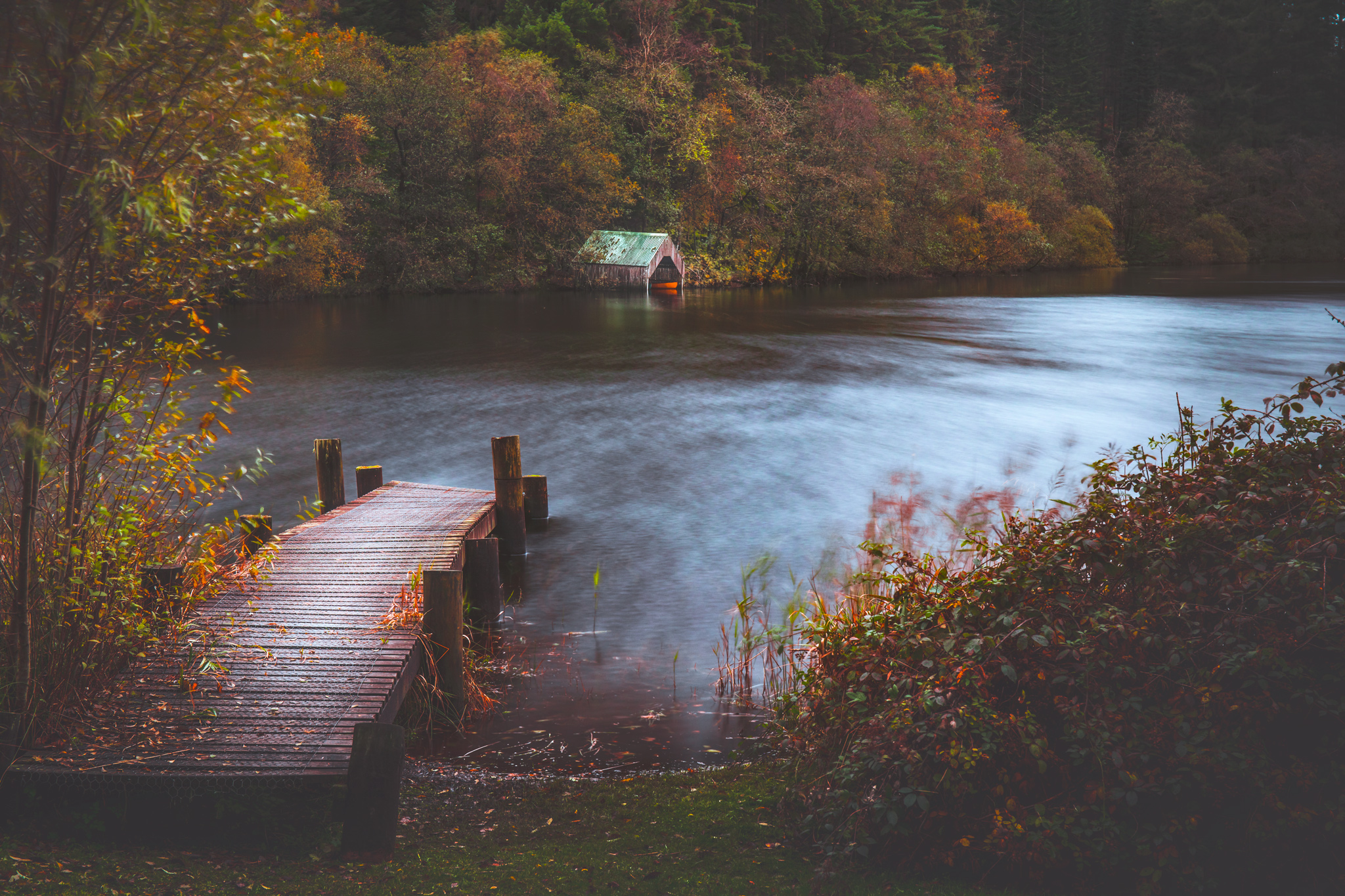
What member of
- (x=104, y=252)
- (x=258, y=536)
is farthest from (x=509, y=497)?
(x=104, y=252)

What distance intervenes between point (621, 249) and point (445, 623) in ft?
140

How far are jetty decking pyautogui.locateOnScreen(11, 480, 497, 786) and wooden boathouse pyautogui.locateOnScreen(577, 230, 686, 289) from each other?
40.2 meters

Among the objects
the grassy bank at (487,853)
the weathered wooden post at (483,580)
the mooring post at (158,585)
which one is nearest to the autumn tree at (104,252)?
the mooring post at (158,585)

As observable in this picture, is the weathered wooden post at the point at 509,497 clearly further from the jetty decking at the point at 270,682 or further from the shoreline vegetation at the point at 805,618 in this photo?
the shoreline vegetation at the point at 805,618

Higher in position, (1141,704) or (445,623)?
(1141,704)

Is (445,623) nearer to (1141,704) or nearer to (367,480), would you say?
(1141,704)

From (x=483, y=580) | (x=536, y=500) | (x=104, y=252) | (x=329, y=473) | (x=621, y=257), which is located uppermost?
(x=621, y=257)

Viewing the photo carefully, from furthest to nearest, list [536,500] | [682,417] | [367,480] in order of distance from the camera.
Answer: [682,417], [536,500], [367,480]

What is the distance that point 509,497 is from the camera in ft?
36.7

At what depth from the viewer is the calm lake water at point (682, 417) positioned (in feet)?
28.5

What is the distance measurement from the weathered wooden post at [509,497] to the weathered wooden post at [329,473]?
179 centimetres

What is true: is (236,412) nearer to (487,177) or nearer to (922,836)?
(922,836)

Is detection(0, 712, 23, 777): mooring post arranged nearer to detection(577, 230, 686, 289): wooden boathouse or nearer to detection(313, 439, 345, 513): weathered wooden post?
detection(313, 439, 345, 513): weathered wooden post

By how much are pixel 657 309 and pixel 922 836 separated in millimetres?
38866
